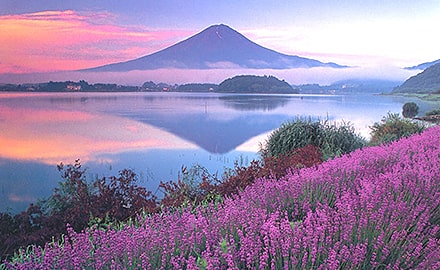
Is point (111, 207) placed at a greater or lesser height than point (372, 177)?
lesser

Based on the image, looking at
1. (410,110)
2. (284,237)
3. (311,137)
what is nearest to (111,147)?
(311,137)

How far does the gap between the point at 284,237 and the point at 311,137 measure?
8905 mm

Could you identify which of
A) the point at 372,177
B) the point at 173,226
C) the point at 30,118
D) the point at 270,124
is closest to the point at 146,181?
the point at 372,177

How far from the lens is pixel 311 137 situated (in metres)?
11.5

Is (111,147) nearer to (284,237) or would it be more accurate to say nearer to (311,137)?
(311,137)

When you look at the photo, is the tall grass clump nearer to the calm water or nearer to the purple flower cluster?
the calm water

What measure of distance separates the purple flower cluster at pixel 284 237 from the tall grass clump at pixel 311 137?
264 inches

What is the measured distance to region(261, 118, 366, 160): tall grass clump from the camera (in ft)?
37.5

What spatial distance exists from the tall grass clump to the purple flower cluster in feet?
22.0

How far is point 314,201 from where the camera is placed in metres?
4.36

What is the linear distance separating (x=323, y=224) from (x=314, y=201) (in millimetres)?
1467

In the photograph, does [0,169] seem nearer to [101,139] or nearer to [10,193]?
[10,193]

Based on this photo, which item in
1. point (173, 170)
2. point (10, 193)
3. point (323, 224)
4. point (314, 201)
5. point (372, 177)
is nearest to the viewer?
point (323, 224)

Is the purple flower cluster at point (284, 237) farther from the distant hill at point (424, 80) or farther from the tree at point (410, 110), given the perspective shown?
the distant hill at point (424, 80)
